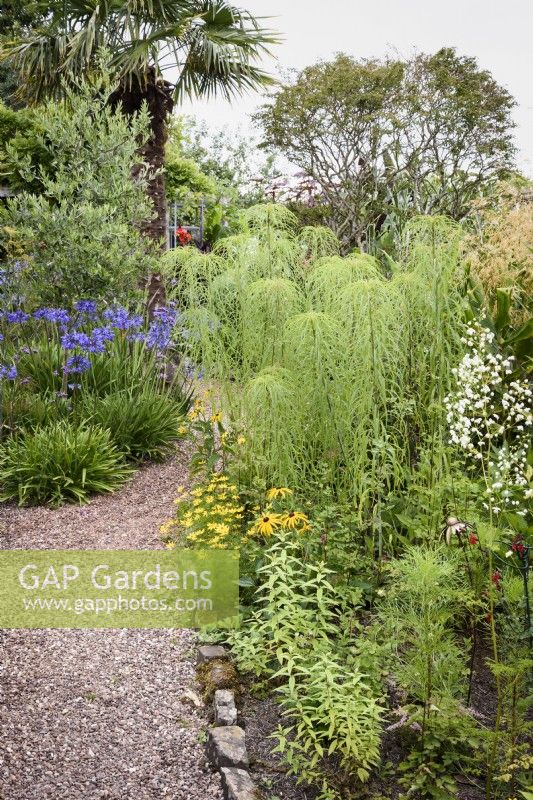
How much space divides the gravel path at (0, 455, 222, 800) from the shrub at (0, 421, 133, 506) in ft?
5.77

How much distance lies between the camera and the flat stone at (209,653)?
3.64 meters

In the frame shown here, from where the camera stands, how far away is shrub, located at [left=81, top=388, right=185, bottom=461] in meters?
6.44

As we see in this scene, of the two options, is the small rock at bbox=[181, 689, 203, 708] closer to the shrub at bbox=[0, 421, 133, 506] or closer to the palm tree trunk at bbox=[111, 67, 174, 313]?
the shrub at bbox=[0, 421, 133, 506]

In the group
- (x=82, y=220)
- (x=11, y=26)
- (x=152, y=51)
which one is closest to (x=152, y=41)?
(x=152, y=51)

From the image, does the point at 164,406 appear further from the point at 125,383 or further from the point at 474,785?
the point at 474,785

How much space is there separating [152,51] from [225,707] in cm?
790

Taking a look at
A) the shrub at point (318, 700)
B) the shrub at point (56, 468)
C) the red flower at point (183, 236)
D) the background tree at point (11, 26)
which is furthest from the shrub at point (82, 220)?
the background tree at point (11, 26)

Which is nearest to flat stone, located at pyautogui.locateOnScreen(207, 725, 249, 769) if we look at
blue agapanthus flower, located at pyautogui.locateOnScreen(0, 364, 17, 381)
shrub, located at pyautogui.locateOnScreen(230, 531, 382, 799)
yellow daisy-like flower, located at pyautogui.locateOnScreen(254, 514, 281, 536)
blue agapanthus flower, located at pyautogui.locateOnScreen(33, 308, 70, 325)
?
shrub, located at pyautogui.locateOnScreen(230, 531, 382, 799)

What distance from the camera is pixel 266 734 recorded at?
3.14 meters

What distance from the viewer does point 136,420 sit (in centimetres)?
647

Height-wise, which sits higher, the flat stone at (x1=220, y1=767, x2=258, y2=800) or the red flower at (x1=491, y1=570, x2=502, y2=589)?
the red flower at (x1=491, y1=570, x2=502, y2=589)

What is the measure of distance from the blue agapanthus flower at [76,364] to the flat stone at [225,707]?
349cm

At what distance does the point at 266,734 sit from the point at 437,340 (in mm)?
2008

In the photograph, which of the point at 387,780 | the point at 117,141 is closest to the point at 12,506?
the point at 117,141
